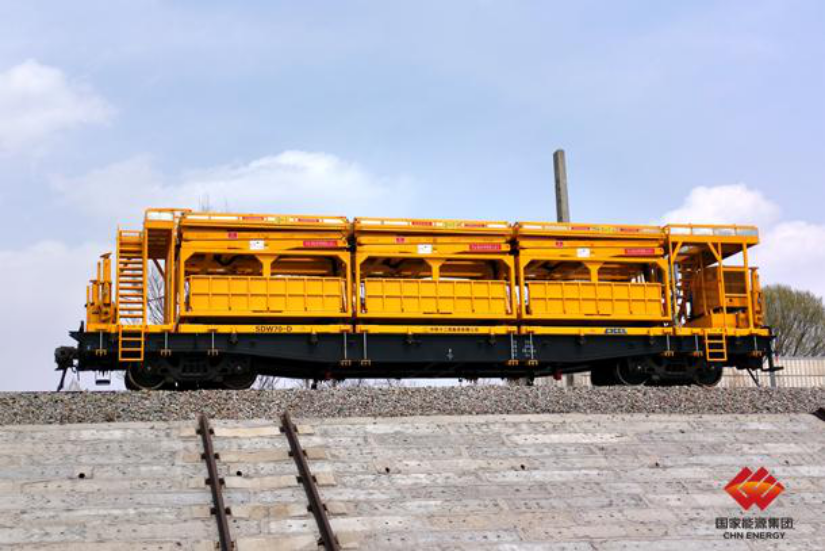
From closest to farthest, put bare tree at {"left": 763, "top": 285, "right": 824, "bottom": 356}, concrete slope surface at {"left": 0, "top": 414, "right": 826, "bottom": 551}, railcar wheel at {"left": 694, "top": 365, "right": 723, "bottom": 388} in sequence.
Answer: concrete slope surface at {"left": 0, "top": 414, "right": 826, "bottom": 551}, railcar wheel at {"left": 694, "top": 365, "right": 723, "bottom": 388}, bare tree at {"left": 763, "top": 285, "right": 824, "bottom": 356}

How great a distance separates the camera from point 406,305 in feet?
60.2

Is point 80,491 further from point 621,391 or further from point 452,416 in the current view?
point 621,391

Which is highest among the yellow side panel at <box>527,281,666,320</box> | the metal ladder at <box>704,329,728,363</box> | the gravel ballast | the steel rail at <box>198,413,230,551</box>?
the yellow side panel at <box>527,281,666,320</box>

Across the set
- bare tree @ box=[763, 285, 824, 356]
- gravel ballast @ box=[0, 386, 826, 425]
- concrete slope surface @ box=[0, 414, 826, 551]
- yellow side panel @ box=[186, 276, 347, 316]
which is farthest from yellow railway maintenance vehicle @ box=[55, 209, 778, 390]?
bare tree @ box=[763, 285, 824, 356]

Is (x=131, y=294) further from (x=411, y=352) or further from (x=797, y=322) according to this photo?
(x=797, y=322)

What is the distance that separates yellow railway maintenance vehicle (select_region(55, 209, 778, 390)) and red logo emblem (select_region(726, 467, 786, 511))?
20.9 ft

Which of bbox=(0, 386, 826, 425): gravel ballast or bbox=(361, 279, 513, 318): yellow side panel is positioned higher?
bbox=(361, 279, 513, 318): yellow side panel

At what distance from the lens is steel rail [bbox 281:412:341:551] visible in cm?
980

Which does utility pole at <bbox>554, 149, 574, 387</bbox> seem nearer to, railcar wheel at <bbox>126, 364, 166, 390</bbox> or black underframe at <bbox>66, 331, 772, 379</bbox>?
black underframe at <bbox>66, 331, 772, 379</bbox>

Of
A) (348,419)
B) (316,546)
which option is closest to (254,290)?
(348,419)

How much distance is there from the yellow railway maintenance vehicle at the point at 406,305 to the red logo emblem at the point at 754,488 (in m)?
6.37

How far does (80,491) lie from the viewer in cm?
1086

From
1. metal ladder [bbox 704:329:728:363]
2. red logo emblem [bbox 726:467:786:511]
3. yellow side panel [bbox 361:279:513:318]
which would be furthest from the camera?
metal ladder [bbox 704:329:728:363]

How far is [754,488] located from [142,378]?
10.7 m
